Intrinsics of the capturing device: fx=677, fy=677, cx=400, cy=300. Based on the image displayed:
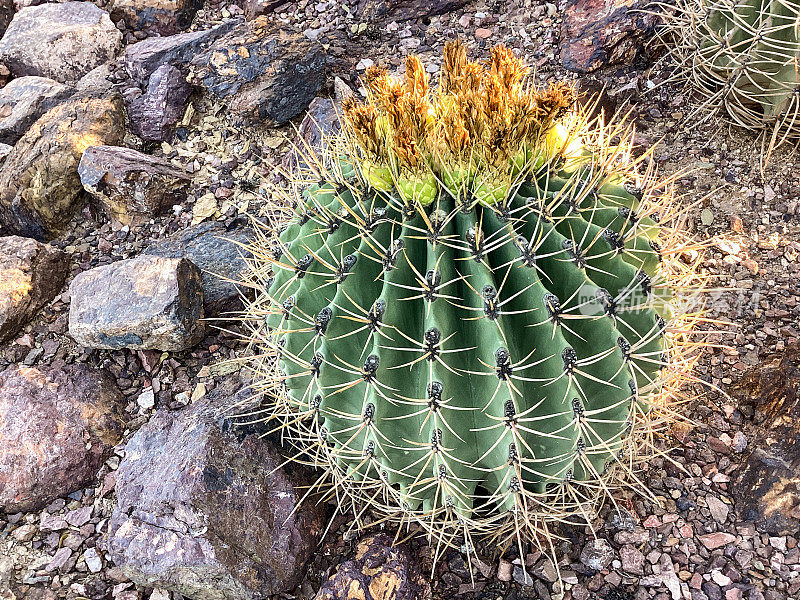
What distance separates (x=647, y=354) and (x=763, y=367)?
3.36ft

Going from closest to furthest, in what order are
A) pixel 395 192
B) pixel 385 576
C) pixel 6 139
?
pixel 395 192 < pixel 385 576 < pixel 6 139

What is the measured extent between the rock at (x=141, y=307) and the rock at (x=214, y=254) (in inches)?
3.2

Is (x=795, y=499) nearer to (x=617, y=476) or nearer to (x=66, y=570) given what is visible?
(x=617, y=476)

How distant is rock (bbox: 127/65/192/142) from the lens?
4117 millimetres

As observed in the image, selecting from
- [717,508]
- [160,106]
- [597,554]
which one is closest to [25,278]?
[160,106]

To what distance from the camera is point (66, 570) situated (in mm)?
2551

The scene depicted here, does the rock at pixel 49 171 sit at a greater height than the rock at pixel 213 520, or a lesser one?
greater

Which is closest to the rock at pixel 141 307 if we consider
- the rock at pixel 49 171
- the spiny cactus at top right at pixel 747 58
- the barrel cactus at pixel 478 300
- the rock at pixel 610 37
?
the rock at pixel 49 171

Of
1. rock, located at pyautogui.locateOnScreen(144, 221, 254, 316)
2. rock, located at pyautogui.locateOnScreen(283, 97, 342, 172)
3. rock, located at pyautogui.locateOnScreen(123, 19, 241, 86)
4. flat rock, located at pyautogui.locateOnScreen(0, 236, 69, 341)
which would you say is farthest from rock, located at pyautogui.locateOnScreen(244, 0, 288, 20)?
flat rock, located at pyautogui.locateOnScreen(0, 236, 69, 341)

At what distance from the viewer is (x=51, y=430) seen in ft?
9.36

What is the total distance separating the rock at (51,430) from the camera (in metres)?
2.75

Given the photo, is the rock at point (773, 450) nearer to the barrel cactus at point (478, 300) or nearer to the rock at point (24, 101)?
the barrel cactus at point (478, 300)

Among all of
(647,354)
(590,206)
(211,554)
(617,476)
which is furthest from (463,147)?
(211,554)

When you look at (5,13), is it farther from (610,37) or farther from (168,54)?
(610,37)
